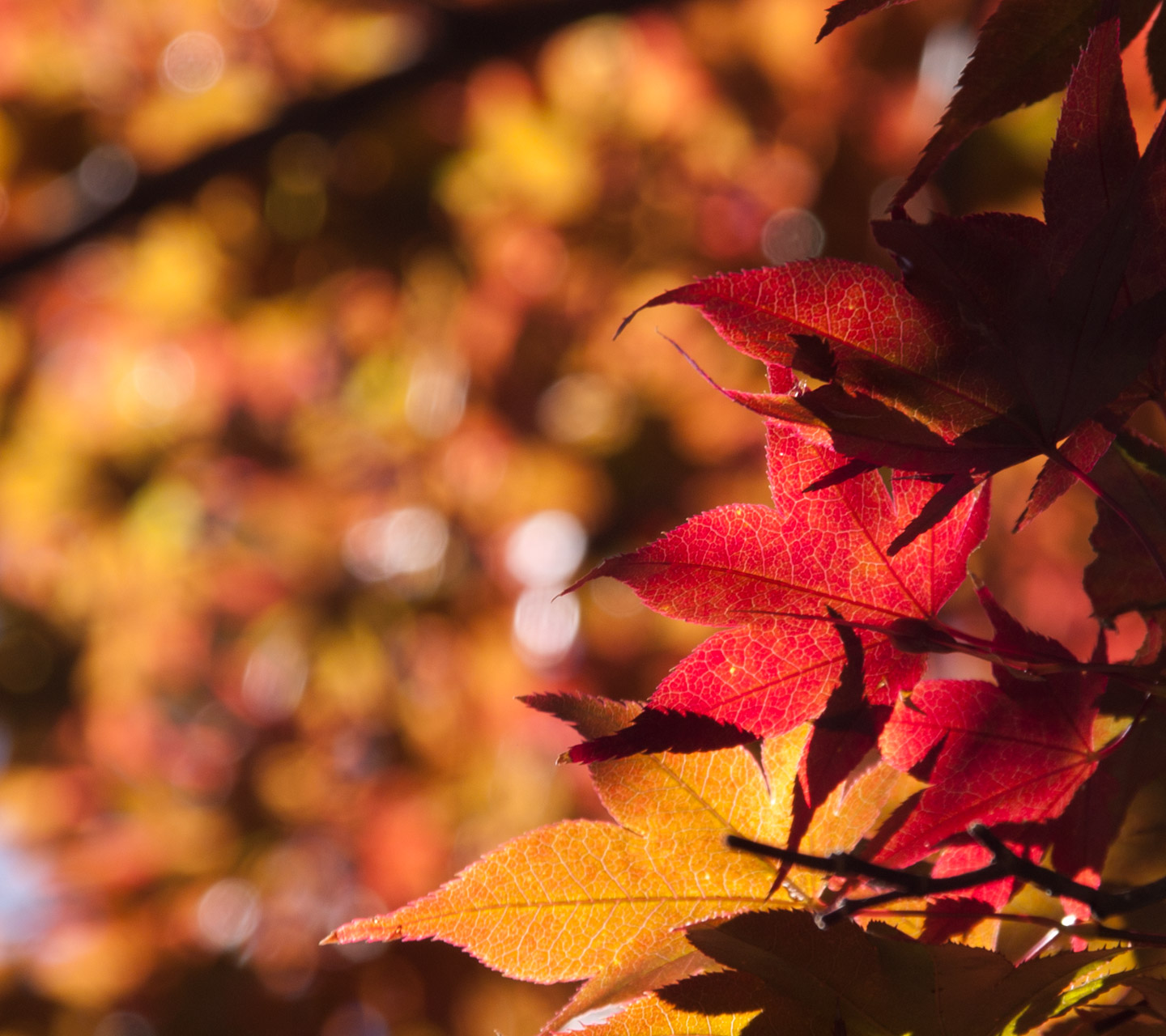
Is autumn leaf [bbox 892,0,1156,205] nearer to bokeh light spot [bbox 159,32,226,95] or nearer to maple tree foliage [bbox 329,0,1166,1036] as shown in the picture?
maple tree foliage [bbox 329,0,1166,1036]

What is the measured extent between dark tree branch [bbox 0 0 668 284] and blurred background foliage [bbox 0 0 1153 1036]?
0.01 m

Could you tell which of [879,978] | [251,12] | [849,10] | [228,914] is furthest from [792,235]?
[228,914]

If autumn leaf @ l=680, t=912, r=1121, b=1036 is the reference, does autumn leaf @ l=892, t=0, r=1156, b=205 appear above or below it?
above

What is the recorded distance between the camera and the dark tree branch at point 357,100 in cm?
150

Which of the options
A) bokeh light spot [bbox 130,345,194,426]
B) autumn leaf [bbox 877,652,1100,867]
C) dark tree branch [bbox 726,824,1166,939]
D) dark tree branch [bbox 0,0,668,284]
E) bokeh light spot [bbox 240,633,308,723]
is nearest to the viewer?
dark tree branch [bbox 726,824,1166,939]

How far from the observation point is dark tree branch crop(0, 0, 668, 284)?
1495mm

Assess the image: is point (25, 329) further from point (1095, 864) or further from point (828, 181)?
point (1095, 864)

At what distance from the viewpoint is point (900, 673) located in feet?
1.04

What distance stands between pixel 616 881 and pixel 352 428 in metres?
2.05

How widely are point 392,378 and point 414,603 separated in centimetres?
59

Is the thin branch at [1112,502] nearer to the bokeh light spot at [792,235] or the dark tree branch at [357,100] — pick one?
the dark tree branch at [357,100]

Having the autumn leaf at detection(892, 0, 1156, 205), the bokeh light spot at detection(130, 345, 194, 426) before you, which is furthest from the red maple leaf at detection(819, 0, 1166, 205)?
the bokeh light spot at detection(130, 345, 194, 426)

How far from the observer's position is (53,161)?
1.98 metres

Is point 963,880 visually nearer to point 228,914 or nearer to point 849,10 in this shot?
point 849,10
